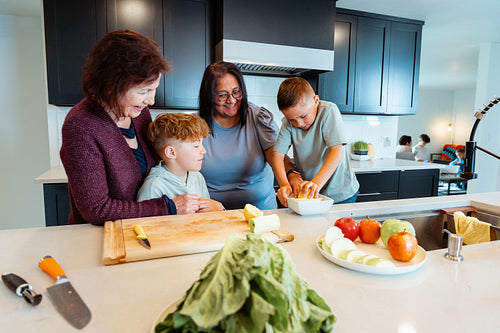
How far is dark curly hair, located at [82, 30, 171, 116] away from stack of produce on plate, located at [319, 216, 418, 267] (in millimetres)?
776

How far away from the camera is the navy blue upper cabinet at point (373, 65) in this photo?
337cm

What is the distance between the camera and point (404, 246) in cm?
85

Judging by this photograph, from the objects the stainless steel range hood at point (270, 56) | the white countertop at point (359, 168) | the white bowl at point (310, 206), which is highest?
the stainless steel range hood at point (270, 56)

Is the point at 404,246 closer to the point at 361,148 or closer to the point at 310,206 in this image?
the point at 310,206

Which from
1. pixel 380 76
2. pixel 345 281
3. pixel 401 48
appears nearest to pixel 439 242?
pixel 345 281

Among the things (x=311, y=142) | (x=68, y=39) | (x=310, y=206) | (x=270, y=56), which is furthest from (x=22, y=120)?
(x=310, y=206)

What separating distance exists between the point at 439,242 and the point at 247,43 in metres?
1.98

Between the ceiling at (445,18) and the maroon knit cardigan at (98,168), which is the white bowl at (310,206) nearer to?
the maroon knit cardigan at (98,168)

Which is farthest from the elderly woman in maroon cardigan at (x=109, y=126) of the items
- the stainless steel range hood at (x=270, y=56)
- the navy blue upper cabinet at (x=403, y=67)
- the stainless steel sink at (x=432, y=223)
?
the navy blue upper cabinet at (x=403, y=67)

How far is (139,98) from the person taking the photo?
113cm

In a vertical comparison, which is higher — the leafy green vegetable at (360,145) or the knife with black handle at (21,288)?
the leafy green vegetable at (360,145)

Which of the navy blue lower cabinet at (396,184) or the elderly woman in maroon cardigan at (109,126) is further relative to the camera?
the navy blue lower cabinet at (396,184)

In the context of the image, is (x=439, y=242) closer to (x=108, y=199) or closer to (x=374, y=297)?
(x=374, y=297)

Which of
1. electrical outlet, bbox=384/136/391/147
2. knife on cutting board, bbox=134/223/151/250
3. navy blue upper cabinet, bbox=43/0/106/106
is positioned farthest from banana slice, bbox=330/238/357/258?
electrical outlet, bbox=384/136/391/147
